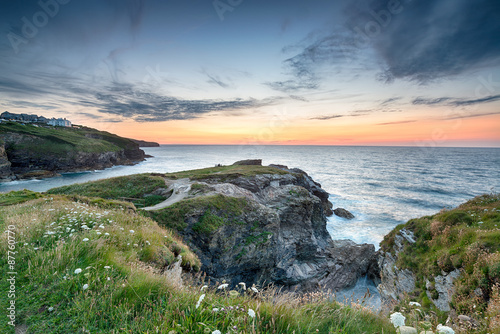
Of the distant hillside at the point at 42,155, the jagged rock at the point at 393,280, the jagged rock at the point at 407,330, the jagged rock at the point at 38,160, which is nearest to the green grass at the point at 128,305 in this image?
the jagged rock at the point at 407,330

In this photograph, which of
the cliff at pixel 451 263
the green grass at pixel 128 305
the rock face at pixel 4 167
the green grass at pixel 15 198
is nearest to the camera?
the green grass at pixel 128 305

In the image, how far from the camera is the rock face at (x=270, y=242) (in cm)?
1870

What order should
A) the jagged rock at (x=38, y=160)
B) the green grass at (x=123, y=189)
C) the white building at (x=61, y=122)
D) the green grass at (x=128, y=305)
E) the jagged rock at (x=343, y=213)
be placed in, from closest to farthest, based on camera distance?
1. the green grass at (x=128, y=305)
2. the green grass at (x=123, y=189)
3. the jagged rock at (x=343, y=213)
4. the jagged rock at (x=38, y=160)
5. the white building at (x=61, y=122)

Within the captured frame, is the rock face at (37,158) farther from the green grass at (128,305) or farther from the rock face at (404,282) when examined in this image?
the rock face at (404,282)

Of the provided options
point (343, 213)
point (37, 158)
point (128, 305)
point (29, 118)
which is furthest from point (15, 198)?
point (29, 118)

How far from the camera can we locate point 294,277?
24297mm

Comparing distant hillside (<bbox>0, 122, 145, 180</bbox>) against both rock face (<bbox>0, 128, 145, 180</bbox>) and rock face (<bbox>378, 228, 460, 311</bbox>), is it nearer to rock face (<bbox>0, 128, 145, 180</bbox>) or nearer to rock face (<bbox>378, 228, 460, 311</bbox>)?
rock face (<bbox>0, 128, 145, 180</bbox>)

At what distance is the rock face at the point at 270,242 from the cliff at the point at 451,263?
8380mm

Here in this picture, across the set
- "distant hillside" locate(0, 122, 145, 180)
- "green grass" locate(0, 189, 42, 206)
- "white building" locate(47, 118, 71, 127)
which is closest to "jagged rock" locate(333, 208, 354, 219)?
"green grass" locate(0, 189, 42, 206)

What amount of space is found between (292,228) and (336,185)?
52.8 m

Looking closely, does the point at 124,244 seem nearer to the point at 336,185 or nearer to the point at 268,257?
the point at 268,257

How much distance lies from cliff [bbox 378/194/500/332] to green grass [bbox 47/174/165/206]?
26.2 metres

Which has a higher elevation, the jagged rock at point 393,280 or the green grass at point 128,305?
the green grass at point 128,305

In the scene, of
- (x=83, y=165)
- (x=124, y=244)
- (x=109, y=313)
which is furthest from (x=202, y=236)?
(x=83, y=165)
